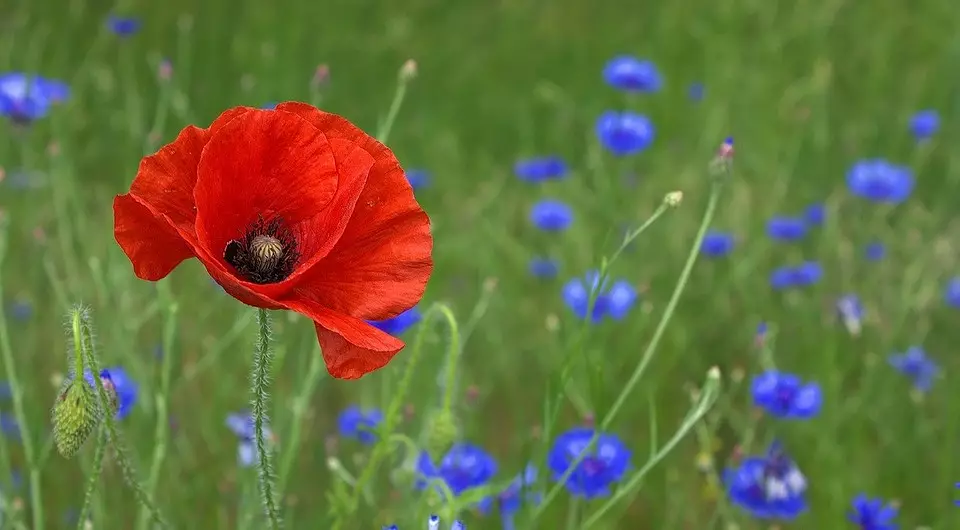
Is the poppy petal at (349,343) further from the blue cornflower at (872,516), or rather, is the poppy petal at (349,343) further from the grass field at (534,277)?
the blue cornflower at (872,516)

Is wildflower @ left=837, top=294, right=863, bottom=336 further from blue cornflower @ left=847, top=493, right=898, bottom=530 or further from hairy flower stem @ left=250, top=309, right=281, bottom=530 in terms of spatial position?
hairy flower stem @ left=250, top=309, right=281, bottom=530

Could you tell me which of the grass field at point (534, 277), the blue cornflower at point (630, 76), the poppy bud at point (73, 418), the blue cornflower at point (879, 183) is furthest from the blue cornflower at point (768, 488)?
the blue cornflower at point (630, 76)

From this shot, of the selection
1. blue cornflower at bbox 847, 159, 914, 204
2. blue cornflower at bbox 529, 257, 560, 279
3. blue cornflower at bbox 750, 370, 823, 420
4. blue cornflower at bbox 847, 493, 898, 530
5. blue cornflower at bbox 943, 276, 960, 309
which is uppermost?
blue cornflower at bbox 847, 159, 914, 204

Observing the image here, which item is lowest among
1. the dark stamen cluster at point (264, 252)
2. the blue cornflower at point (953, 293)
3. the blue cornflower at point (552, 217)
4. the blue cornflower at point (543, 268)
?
the dark stamen cluster at point (264, 252)

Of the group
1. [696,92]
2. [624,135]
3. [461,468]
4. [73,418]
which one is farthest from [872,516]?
[696,92]

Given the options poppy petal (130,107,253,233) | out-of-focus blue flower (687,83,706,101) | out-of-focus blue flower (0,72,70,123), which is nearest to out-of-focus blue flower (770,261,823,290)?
out-of-focus blue flower (687,83,706,101)
